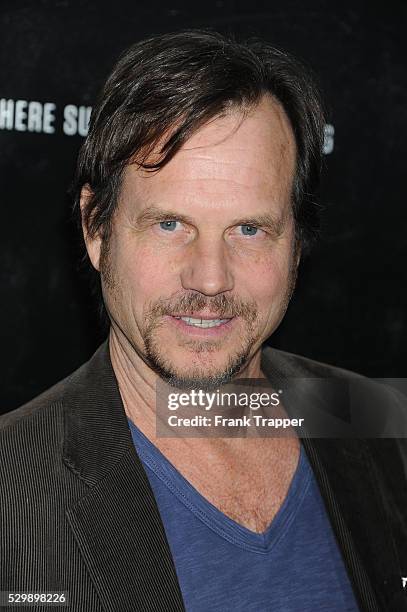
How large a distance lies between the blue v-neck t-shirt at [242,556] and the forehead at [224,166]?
0.64m

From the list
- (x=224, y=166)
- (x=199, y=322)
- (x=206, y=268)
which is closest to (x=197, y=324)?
(x=199, y=322)

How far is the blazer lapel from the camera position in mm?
1893

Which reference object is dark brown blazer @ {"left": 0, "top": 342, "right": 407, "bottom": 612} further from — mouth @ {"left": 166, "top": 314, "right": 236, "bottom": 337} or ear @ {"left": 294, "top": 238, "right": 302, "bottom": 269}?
ear @ {"left": 294, "top": 238, "right": 302, "bottom": 269}

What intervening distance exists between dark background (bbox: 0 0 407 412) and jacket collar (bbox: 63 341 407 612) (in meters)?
0.96

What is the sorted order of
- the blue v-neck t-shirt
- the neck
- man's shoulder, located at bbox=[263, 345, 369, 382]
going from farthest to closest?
man's shoulder, located at bbox=[263, 345, 369, 382]
the neck
the blue v-neck t-shirt

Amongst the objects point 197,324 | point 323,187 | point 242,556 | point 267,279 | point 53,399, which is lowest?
point 242,556

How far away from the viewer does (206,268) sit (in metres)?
2.06

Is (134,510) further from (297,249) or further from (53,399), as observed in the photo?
(297,249)

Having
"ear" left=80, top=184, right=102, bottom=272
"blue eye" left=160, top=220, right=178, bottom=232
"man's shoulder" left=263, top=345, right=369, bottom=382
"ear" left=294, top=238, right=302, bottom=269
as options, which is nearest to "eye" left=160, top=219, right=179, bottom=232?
"blue eye" left=160, top=220, right=178, bottom=232

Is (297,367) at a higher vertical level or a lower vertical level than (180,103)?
lower

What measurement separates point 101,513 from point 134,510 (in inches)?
3.2

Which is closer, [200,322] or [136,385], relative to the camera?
[200,322]

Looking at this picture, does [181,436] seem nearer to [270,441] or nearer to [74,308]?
[270,441]

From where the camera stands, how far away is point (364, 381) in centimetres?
287
